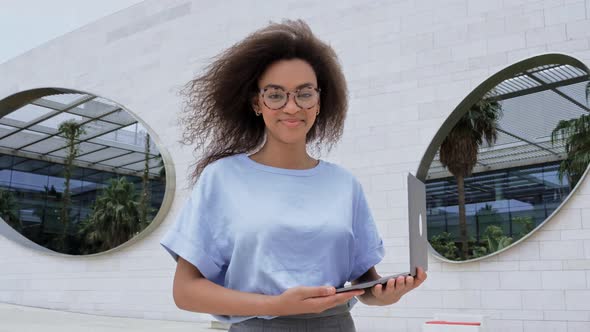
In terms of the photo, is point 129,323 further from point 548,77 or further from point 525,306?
point 548,77

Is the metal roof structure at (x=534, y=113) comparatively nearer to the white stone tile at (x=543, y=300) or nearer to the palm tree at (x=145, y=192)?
the white stone tile at (x=543, y=300)

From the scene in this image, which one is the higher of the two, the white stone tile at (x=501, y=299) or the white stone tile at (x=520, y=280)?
the white stone tile at (x=520, y=280)

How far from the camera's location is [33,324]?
711 centimetres

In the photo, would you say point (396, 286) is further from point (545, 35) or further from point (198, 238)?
point (545, 35)

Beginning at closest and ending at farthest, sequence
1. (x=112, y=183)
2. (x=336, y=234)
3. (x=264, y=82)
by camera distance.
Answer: (x=336, y=234)
(x=264, y=82)
(x=112, y=183)

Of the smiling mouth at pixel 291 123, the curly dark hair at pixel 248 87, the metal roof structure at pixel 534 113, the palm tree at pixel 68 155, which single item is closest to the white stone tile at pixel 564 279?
the metal roof structure at pixel 534 113

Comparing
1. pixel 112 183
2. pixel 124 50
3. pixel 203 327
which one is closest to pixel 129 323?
pixel 203 327

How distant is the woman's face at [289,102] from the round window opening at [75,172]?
8166 millimetres

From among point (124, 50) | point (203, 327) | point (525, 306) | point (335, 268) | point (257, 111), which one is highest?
point (124, 50)

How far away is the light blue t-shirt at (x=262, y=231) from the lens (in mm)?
1128

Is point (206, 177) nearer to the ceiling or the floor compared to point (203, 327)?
nearer to the ceiling

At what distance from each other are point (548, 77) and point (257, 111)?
5.64m

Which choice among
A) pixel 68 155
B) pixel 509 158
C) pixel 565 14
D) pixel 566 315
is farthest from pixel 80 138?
pixel 566 315

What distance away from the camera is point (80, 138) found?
34.1 ft
